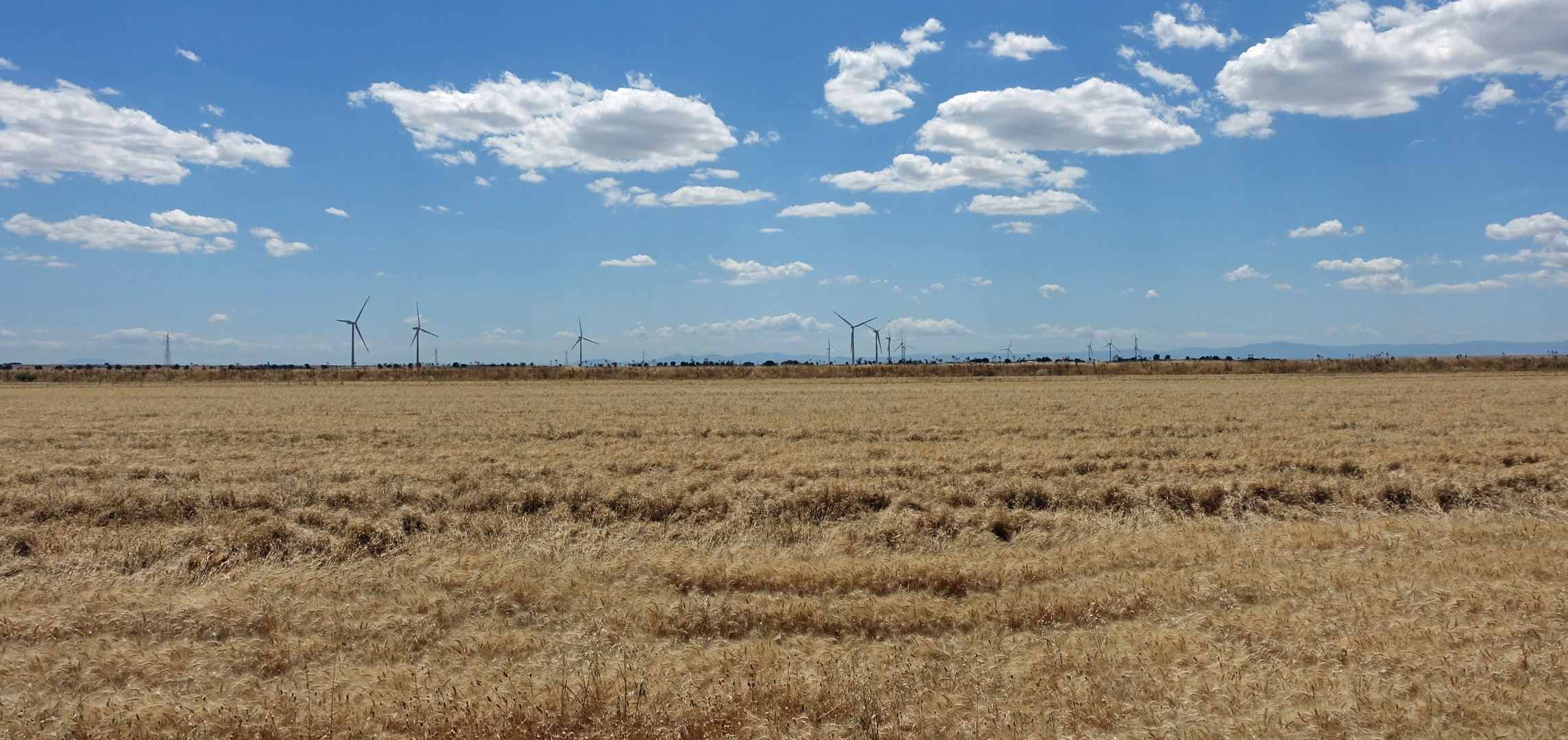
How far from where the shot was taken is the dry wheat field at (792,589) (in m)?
6.84

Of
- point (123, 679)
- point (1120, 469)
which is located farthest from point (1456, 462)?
point (123, 679)

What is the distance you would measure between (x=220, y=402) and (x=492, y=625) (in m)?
44.9

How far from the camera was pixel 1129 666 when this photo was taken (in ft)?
24.8

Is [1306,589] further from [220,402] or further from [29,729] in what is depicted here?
[220,402]

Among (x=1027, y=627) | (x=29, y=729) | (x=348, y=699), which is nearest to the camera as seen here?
(x=29, y=729)

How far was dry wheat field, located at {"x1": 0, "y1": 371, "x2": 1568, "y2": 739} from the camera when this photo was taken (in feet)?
22.4

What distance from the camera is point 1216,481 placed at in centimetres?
1694

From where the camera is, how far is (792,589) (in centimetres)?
1042

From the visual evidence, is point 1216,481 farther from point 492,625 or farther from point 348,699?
point 348,699

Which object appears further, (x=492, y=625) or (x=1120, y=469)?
(x=1120, y=469)

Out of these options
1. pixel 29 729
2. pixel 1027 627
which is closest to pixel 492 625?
pixel 29 729

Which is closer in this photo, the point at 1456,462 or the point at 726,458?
the point at 1456,462

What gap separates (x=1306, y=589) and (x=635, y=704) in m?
8.01

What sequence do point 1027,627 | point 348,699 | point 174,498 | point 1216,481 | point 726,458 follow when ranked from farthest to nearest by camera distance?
point 726,458
point 1216,481
point 174,498
point 1027,627
point 348,699
